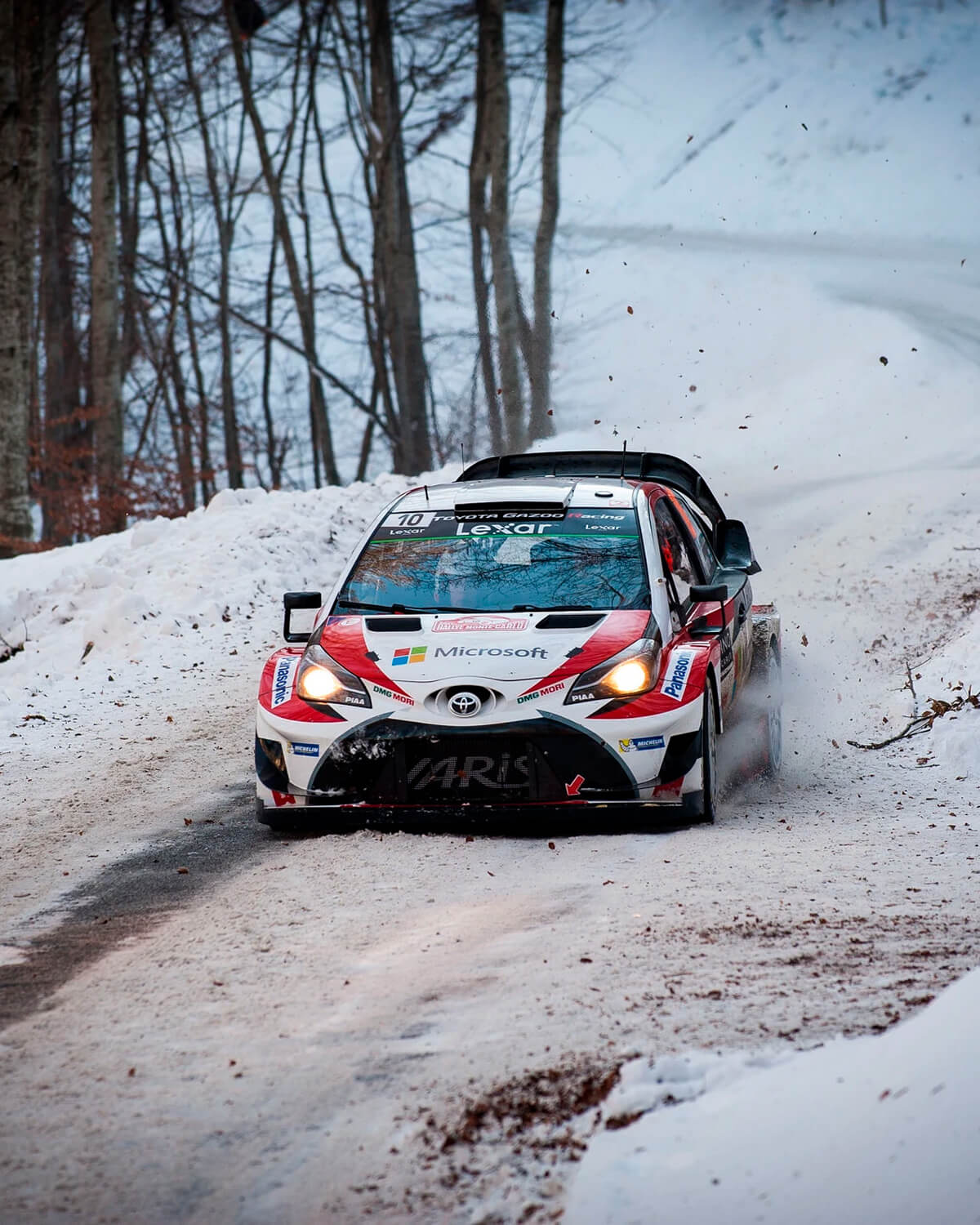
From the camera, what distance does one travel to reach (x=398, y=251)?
Result: 24.2 m

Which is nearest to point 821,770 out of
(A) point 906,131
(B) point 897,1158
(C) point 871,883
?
(C) point 871,883

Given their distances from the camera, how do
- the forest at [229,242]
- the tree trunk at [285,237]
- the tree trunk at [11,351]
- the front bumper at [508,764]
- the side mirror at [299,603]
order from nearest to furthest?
1. the front bumper at [508,764]
2. the side mirror at [299,603]
3. the tree trunk at [11,351]
4. the forest at [229,242]
5. the tree trunk at [285,237]

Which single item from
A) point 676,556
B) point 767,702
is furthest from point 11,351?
point 767,702

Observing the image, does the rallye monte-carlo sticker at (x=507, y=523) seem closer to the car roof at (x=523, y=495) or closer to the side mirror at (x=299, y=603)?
the car roof at (x=523, y=495)

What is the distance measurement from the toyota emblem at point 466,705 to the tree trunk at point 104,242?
678 inches

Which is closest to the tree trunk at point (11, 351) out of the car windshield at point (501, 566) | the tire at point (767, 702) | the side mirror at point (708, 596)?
the car windshield at point (501, 566)

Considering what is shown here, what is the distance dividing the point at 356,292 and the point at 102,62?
17878mm

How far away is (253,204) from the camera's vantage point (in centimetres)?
5444

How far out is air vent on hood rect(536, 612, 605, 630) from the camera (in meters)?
6.40

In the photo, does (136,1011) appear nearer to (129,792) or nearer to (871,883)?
(871,883)

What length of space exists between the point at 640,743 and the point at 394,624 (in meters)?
1.33

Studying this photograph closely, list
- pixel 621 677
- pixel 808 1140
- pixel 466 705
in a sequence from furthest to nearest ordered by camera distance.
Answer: pixel 621 677 < pixel 466 705 < pixel 808 1140

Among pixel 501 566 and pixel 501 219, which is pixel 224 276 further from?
pixel 501 566

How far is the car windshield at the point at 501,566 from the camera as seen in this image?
22.2ft
